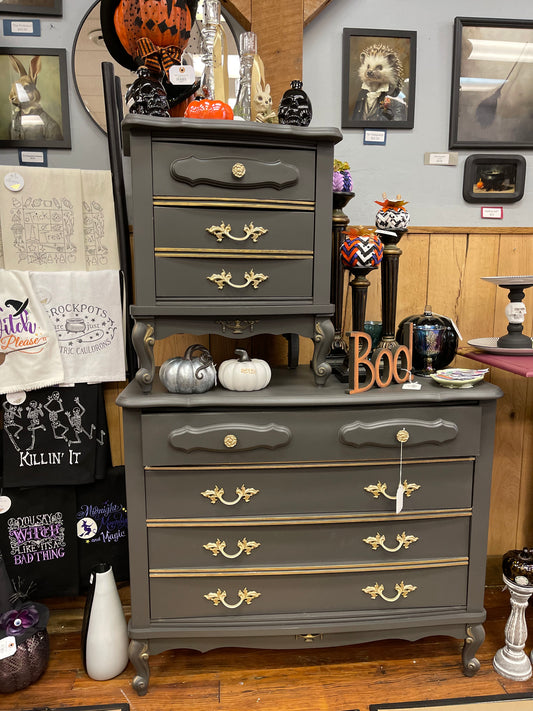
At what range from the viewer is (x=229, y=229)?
1445 mm

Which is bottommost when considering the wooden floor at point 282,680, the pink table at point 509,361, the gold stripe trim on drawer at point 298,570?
the wooden floor at point 282,680

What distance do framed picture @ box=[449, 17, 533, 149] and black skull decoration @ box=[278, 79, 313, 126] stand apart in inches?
31.6

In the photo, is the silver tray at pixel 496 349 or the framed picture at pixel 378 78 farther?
the framed picture at pixel 378 78

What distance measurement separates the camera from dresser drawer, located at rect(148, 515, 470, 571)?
1506mm

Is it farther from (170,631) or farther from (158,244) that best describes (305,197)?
(170,631)

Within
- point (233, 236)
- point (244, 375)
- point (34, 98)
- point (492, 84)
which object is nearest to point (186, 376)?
point (244, 375)

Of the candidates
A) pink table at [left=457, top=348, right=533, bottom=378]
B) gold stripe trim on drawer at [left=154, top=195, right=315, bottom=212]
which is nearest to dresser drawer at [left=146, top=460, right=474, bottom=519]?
pink table at [left=457, top=348, right=533, bottom=378]

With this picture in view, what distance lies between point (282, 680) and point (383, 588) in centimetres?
48

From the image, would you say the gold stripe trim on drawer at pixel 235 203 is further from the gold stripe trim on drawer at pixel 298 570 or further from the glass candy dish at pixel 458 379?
the gold stripe trim on drawer at pixel 298 570

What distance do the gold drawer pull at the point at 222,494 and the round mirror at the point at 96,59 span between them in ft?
4.55

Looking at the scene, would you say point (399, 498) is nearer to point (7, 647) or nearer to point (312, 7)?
point (7, 647)

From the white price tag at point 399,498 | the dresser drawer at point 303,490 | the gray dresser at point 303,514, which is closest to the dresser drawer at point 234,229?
the gray dresser at point 303,514

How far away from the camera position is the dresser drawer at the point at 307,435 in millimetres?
1441

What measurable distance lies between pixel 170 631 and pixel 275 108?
1.86 metres
